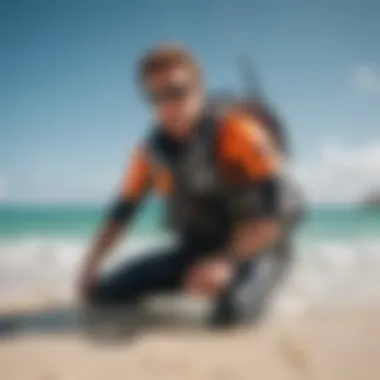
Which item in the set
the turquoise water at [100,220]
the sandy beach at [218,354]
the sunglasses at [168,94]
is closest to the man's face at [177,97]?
the sunglasses at [168,94]

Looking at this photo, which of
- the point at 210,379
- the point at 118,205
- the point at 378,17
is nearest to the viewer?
the point at 210,379

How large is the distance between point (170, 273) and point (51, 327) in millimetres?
265

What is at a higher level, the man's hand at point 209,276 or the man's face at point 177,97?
the man's face at point 177,97

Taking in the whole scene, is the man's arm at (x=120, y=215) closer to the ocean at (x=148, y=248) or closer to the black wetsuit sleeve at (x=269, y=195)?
the ocean at (x=148, y=248)

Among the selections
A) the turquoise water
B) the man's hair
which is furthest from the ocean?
the man's hair

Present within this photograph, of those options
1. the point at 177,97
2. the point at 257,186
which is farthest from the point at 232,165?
the point at 177,97

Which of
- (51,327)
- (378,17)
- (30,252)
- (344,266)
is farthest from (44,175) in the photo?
(378,17)

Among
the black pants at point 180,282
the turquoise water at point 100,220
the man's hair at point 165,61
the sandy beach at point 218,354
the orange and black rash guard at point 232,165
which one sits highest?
the man's hair at point 165,61

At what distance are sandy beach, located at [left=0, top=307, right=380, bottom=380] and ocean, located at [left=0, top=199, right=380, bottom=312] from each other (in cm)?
6

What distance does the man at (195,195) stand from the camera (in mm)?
1397

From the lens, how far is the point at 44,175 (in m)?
1.50

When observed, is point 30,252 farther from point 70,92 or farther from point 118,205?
point 70,92

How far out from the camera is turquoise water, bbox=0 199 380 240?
1420 mm

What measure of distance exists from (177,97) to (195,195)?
0.20m
